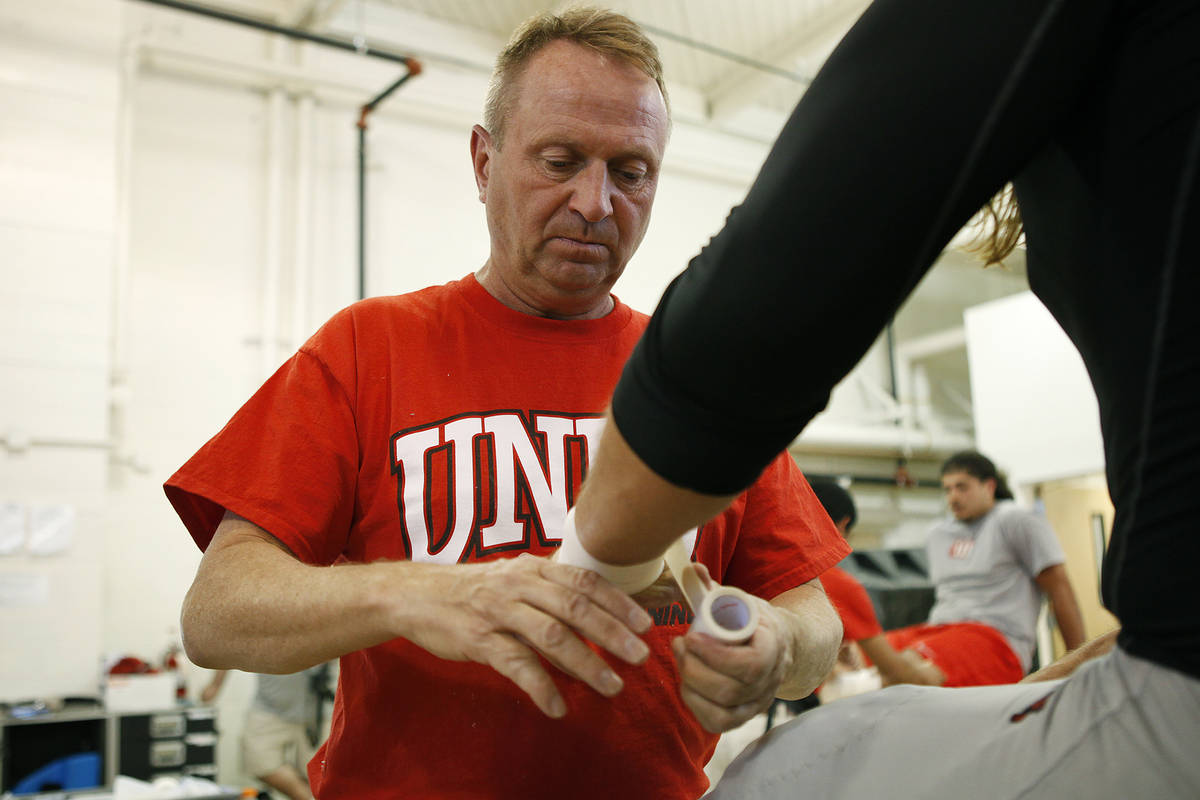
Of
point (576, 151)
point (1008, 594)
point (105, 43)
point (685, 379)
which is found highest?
point (105, 43)

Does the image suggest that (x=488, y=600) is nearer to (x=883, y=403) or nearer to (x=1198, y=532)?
(x=1198, y=532)

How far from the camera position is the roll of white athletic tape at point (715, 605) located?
0.74 m

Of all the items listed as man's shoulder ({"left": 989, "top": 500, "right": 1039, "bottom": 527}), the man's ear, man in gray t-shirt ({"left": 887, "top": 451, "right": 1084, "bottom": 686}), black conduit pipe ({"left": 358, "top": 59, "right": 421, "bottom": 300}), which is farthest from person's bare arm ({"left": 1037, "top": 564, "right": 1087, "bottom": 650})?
black conduit pipe ({"left": 358, "top": 59, "right": 421, "bottom": 300})

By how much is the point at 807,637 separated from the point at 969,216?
59 centimetres

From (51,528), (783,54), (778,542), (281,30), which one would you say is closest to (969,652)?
(778,542)

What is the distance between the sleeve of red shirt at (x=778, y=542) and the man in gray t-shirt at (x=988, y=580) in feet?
8.26

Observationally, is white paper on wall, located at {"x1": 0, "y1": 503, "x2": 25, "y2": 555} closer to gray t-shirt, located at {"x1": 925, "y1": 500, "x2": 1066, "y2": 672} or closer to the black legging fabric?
gray t-shirt, located at {"x1": 925, "y1": 500, "x2": 1066, "y2": 672}

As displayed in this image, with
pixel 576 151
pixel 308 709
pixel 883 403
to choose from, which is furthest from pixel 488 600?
pixel 883 403

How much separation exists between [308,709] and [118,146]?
3477 millimetres

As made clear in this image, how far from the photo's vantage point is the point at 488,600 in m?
0.74

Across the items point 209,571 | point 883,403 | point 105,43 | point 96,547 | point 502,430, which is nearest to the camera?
point 209,571

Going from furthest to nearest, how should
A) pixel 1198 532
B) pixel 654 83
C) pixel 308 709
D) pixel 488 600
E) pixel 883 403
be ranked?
pixel 883 403, pixel 308 709, pixel 654 83, pixel 488 600, pixel 1198 532

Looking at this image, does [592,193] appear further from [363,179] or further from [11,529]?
[363,179]

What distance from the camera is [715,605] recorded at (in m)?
0.78
